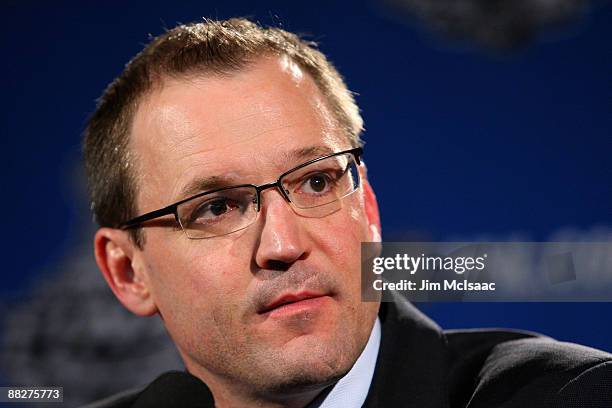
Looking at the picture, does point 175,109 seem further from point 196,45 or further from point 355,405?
point 355,405

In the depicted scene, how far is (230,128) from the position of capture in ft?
6.04

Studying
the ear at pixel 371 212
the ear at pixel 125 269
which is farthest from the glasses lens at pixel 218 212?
the ear at pixel 371 212

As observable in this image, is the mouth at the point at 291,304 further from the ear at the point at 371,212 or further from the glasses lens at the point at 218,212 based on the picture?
the ear at the point at 371,212

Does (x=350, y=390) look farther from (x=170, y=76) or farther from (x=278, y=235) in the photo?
(x=170, y=76)

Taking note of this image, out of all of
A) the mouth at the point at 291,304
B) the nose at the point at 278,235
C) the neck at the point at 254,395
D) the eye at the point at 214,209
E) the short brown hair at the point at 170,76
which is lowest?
the neck at the point at 254,395

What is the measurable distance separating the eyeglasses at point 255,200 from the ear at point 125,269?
21 centimetres

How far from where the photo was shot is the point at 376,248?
1.98 m

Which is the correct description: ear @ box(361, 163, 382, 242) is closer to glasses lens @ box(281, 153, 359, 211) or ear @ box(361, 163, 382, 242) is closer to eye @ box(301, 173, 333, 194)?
glasses lens @ box(281, 153, 359, 211)

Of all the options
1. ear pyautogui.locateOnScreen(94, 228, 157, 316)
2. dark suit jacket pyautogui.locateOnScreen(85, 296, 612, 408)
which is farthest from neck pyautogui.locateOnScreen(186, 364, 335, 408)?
ear pyautogui.locateOnScreen(94, 228, 157, 316)

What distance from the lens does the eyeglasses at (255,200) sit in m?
1.80

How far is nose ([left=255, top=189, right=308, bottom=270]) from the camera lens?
1.67 m

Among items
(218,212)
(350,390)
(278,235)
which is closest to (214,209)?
(218,212)

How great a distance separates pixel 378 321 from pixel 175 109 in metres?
0.74

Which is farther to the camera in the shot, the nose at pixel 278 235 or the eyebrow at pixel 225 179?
the eyebrow at pixel 225 179
